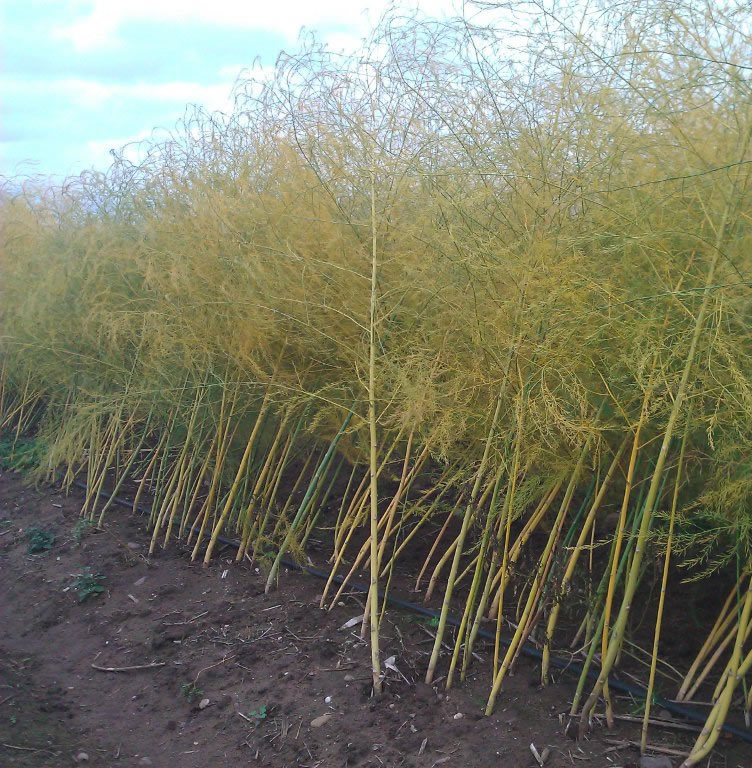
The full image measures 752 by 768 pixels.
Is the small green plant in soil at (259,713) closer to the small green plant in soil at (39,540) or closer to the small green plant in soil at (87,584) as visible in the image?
the small green plant in soil at (87,584)

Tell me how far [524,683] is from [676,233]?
142cm

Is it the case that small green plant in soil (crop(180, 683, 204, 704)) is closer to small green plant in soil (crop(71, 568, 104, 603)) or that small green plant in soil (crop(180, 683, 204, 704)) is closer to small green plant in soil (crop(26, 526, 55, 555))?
small green plant in soil (crop(71, 568, 104, 603))

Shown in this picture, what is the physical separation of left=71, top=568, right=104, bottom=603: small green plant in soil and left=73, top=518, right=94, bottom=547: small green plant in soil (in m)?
0.43

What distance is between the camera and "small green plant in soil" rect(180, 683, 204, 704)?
2.89m

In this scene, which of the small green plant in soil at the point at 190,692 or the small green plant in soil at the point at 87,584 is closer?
the small green plant in soil at the point at 190,692

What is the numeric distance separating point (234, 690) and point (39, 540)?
6.76 feet

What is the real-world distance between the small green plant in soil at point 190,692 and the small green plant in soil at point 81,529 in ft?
5.50

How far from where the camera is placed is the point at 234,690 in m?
2.88

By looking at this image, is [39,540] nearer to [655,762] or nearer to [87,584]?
[87,584]

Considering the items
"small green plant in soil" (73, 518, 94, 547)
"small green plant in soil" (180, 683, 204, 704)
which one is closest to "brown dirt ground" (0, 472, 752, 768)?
"small green plant in soil" (180, 683, 204, 704)

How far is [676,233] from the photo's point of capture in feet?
7.64

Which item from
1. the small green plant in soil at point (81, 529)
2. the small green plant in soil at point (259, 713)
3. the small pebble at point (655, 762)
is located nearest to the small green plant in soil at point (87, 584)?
the small green plant in soil at point (81, 529)

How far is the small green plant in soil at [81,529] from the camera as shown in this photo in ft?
14.5

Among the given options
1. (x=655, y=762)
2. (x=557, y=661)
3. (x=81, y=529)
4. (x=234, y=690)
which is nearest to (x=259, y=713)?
(x=234, y=690)
